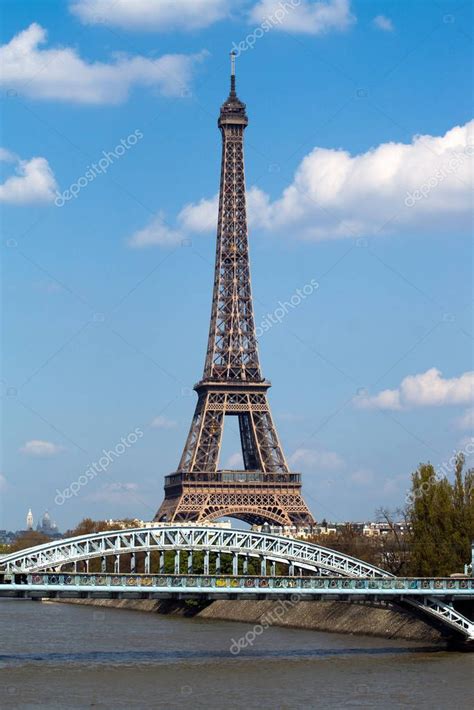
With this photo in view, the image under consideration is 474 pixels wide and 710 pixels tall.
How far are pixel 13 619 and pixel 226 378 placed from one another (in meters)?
37.5

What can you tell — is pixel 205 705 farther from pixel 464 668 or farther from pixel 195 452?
pixel 195 452

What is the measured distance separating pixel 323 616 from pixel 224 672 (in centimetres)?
2279

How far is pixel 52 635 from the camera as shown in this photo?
5962 centimetres

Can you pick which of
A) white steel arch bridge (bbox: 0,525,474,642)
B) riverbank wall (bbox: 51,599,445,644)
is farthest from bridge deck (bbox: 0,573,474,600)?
riverbank wall (bbox: 51,599,445,644)

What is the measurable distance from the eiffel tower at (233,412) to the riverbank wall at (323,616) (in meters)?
21.8

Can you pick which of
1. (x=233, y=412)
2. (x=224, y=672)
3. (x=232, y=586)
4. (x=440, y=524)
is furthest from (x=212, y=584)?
(x=233, y=412)

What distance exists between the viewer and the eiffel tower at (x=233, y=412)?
10306 cm

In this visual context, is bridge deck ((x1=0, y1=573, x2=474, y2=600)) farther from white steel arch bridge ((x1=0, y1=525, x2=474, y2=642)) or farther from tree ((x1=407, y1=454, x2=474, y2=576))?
tree ((x1=407, y1=454, x2=474, y2=576))

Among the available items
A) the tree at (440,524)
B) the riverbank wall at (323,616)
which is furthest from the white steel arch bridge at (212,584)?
the tree at (440,524)

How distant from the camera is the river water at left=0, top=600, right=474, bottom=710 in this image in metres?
36.7

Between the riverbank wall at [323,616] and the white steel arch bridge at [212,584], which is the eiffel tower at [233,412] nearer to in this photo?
the riverbank wall at [323,616]

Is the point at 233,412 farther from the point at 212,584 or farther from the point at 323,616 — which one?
the point at 212,584

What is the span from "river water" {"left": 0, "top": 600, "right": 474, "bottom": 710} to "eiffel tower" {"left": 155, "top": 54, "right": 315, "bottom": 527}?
42.3 meters

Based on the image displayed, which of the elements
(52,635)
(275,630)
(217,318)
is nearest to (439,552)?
(275,630)
